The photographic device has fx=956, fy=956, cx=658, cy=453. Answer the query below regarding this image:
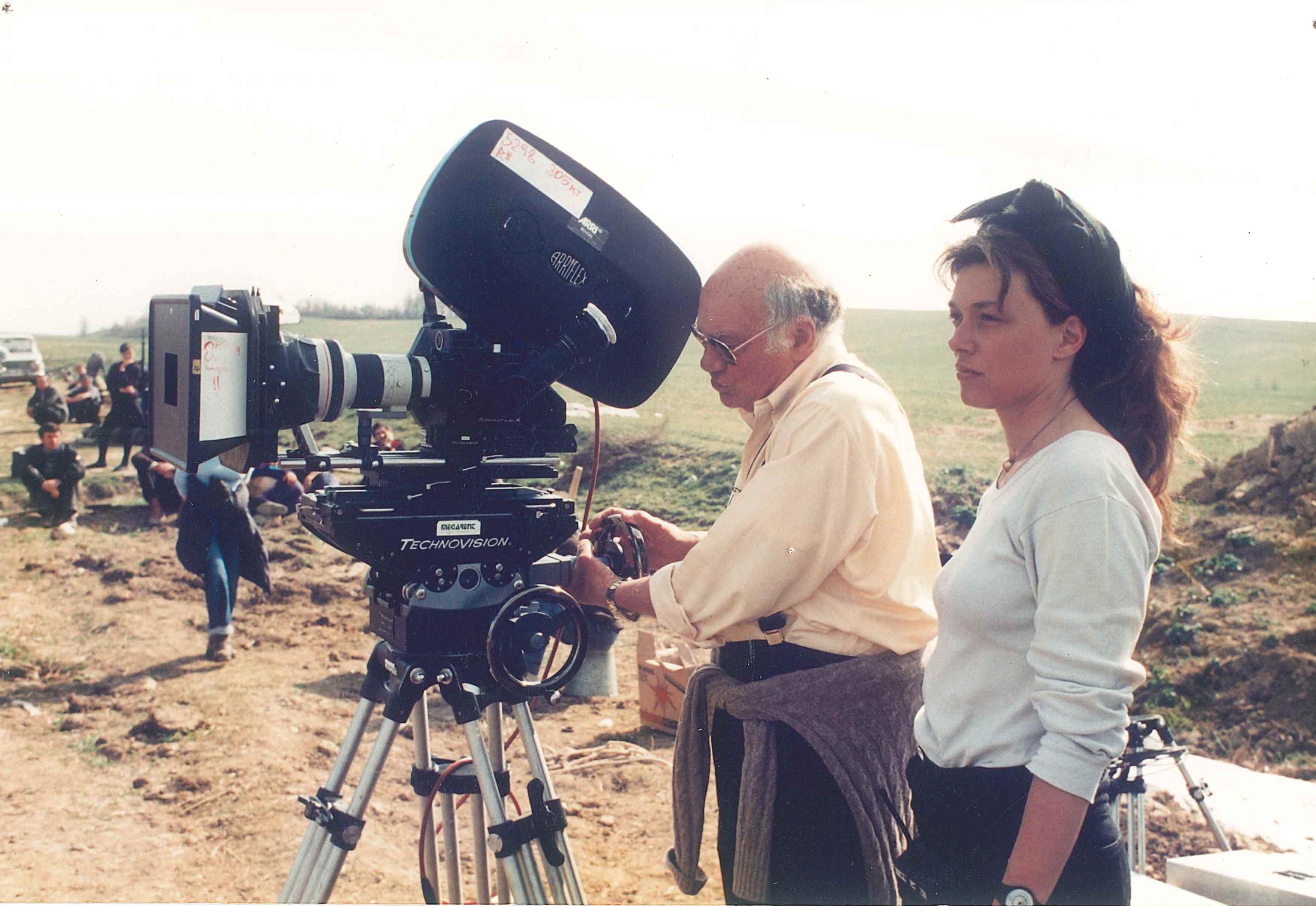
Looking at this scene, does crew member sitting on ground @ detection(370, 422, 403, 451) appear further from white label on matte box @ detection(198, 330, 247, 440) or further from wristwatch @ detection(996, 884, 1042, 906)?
wristwatch @ detection(996, 884, 1042, 906)

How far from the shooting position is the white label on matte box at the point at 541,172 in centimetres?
219

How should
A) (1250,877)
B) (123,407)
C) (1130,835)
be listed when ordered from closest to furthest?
(1250,877), (1130,835), (123,407)

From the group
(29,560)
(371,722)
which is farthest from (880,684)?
(29,560)

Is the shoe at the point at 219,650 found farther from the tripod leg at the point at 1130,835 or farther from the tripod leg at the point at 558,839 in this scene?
the tripod leg at the point at 1130,835

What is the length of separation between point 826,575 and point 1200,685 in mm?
4920

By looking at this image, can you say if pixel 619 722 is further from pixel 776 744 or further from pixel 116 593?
→ pixel 116 593

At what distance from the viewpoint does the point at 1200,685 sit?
5.82m

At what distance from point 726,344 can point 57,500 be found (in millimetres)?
11662

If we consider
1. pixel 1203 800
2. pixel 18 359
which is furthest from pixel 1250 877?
pixel 18 359

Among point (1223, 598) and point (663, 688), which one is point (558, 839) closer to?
point (663, 688)

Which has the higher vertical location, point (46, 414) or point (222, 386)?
point (222, 386)

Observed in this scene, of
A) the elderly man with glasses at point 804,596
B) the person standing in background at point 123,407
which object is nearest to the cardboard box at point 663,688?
the elderly man with glasses at point 804,596

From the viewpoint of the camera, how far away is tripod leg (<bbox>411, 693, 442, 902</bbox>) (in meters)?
2.29

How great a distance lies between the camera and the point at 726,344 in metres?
2.27
